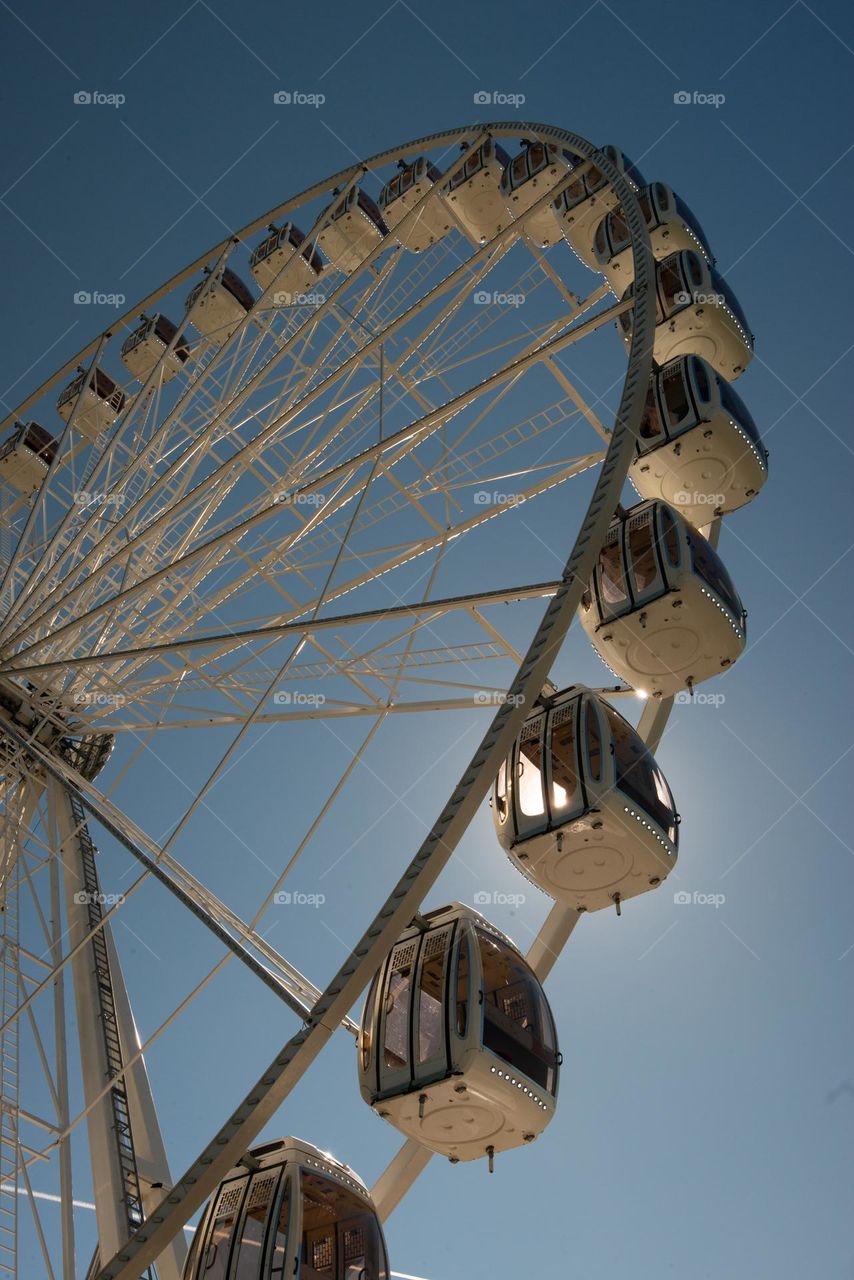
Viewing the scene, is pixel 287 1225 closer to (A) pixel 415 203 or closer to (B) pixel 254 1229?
(B) pixel 254 1229

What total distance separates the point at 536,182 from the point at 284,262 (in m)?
4.11

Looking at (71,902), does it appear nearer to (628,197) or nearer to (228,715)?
(228,715)

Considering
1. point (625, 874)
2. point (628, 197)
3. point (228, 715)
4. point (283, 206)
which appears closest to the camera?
point (625, 874)

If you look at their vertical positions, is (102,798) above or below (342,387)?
below

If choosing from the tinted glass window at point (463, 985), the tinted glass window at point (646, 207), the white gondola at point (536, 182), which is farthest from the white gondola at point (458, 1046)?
the white gondola at point (536, 182)

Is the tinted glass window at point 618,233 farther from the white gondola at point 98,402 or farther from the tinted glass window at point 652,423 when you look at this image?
the white gondola at point 98,402

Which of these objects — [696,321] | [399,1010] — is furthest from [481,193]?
[399,1010]

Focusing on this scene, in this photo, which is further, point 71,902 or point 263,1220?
point 71,902

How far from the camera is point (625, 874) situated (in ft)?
25.7

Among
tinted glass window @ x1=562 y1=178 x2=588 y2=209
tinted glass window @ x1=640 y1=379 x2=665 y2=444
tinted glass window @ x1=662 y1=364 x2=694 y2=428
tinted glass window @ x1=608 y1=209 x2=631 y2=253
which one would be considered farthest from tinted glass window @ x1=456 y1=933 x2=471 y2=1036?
tinted glass window @ x1=562 y1=178 x2=588 y2=209

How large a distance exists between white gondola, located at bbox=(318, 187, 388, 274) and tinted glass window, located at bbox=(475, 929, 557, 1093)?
38.1 feet

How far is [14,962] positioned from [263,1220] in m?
6.09

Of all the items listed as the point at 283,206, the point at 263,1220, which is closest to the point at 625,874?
the point at 263,1220

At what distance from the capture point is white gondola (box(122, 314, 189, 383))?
17.9 m
